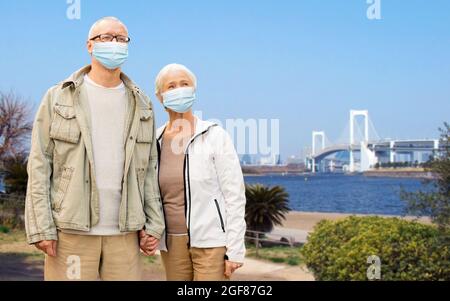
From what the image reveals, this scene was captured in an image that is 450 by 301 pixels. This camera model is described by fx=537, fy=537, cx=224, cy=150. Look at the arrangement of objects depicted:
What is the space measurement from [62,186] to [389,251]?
2.95 meters

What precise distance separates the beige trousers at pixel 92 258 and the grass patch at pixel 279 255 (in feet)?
18.1

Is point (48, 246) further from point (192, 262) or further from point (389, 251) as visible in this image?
point (389, 251)

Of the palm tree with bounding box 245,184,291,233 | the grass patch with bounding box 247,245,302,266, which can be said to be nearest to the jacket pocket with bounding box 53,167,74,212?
the grass patch with bounding box 247,245,302,266

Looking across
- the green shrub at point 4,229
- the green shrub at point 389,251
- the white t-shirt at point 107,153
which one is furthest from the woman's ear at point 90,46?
the green shrub at point 4,229

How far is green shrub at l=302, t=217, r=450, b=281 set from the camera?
13.7 ft

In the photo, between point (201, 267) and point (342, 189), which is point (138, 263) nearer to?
point (201, 267)

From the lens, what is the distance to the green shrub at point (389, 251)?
4.18m

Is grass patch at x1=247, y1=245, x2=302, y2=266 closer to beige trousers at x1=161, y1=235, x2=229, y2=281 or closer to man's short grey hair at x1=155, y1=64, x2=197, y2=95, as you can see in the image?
beige trousers at x1=161, y1=235, x2=229, y2=281

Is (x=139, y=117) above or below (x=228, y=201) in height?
above

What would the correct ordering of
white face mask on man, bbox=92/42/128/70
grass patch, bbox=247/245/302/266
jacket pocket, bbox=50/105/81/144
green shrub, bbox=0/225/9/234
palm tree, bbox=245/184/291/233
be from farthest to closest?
palm tree, bbox=245/184/291/233
green shrub, bbox=0/225/9/234
grass patch, bbox=247/245/302/266
white face mask on man, bbox=92/42/128/70
jacket pocket, bbox=50/105/81/144

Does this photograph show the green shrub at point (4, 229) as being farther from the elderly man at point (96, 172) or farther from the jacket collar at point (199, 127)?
the jacket collar at point (199, 127)

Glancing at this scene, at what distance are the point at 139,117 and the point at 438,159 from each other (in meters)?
3.43

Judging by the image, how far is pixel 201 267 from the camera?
2.20 meters
